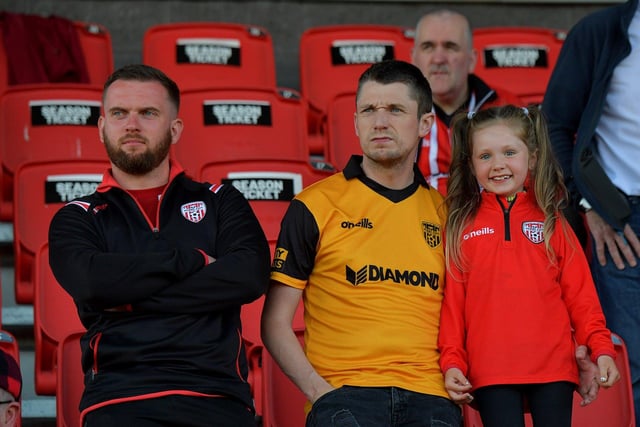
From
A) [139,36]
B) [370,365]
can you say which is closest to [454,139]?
[370,365]

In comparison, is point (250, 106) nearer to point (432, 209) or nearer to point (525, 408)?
point (432, 209)

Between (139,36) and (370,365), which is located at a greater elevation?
(139,36)

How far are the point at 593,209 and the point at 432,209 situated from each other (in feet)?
2.02

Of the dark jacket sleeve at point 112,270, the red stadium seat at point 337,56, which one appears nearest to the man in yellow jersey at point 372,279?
the dark jacket sleeve at point 112,270

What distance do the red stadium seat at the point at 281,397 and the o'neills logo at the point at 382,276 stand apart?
1.32ft

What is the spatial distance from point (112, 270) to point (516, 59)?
10.7ft

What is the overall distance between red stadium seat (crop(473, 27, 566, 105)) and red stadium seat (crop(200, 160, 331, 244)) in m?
1.69

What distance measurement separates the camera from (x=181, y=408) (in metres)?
2.72

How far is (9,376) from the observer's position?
2.78 m

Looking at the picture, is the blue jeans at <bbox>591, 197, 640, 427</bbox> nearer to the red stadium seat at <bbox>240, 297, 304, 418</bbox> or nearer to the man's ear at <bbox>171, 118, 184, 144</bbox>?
the red stadium seat at <bbox>240, 297, 304, 418</bbox>

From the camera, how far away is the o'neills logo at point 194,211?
3.05m

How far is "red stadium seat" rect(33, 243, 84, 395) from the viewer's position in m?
3.43

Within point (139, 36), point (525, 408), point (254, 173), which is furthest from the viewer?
point (139, 36)

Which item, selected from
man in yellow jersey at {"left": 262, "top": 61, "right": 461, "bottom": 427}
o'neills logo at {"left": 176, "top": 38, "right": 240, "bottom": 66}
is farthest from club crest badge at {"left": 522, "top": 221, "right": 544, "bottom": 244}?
o'neills logo at {"left": 176, "top": 38, "right": 240, "bottom": 66}
